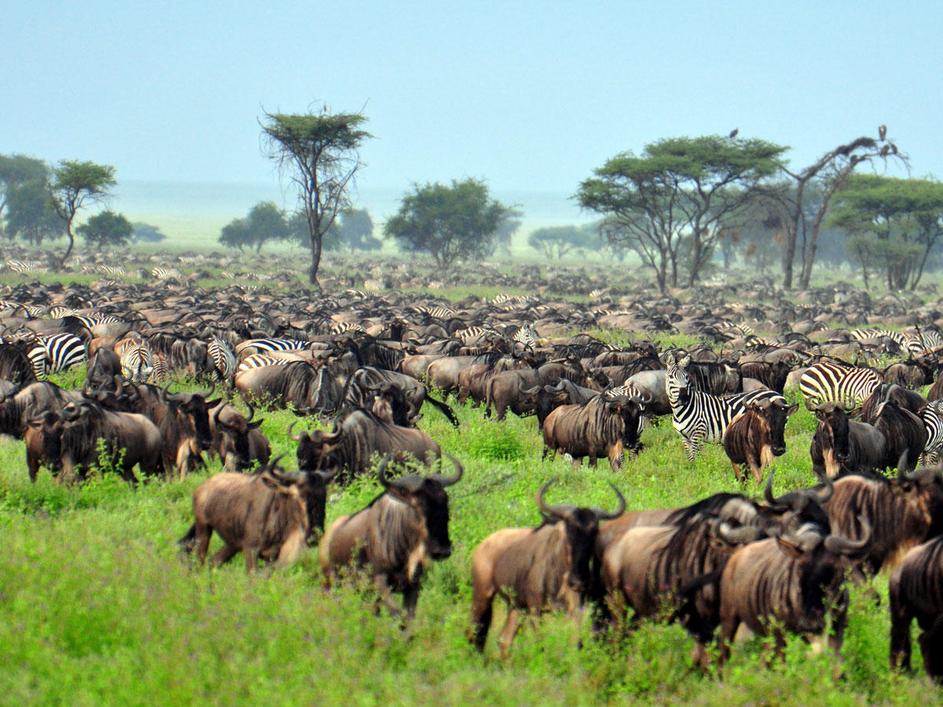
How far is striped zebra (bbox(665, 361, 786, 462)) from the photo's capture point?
13.4 metres

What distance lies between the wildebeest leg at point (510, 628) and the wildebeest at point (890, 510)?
106 inches

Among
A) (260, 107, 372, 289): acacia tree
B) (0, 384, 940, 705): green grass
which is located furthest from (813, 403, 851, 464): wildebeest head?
(260, 107, 372, 289): acacia tree

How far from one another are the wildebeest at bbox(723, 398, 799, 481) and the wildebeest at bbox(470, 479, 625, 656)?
538cm

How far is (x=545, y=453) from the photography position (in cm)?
1270

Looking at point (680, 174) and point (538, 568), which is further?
point (680, 174)

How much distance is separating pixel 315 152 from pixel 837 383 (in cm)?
3618

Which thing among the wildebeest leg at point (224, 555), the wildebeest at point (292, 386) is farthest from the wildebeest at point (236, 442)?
the wildebeest at point (292, 386)

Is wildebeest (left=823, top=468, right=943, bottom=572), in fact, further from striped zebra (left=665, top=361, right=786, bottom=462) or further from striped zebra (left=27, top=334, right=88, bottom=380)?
striped zebra (left=27, top=334, right=88, bottom=380)

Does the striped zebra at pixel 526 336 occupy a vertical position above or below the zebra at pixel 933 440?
above

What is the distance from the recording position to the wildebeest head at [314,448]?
917 centimetres

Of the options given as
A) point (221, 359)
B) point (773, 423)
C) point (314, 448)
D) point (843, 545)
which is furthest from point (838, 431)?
point (221, 359)

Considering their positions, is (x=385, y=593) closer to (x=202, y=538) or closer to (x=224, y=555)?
(x=224, y=555)

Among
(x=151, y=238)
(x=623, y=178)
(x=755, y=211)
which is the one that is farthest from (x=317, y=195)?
(x=151, y=238)

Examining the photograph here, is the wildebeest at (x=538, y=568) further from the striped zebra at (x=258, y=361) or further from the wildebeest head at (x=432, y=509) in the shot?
the striped zebra at (x=258, y=361)
